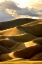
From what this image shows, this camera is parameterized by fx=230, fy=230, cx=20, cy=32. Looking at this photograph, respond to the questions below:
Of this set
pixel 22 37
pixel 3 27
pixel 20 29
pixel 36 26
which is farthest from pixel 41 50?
pixel 3 27

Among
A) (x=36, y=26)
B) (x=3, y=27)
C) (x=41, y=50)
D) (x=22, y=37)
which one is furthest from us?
(x=3, y=27)

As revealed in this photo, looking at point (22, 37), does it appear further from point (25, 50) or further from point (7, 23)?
point (7, 23)

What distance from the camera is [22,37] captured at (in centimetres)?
2150

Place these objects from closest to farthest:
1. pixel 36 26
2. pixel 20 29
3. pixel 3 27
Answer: pixel 20 29
pixel 36 26
pixel 3 27

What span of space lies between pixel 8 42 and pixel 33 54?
453cm

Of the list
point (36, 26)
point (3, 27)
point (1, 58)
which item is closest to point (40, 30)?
point (36, 26)

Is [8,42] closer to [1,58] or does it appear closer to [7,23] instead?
[1,58]

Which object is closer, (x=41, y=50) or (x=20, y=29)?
(x=41, y=50)

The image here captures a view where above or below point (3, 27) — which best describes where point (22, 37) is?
below

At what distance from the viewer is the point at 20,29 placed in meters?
24.9

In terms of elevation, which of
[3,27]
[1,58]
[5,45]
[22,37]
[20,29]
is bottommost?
[1,58]

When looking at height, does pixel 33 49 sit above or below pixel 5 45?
below

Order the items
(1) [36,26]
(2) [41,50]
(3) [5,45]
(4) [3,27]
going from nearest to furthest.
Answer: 1. (2) [41,50]
2. (3) [5,45]
3. (1) [36,26]
4. (4) [3,27]

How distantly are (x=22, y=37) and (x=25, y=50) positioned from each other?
21.7 feet
